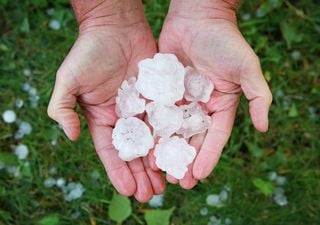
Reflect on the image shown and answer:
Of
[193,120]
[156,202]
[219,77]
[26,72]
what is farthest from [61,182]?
[219,77]

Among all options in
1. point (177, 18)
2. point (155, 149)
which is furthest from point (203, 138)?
point (177, 18)

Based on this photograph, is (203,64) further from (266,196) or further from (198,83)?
(266,196)

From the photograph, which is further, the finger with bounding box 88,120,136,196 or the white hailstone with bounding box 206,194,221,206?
the white hailstone with bounding box 206,194,221,206

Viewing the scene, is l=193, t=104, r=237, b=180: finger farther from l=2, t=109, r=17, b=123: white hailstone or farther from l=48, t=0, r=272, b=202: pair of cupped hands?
l=2, t=109, r=17, b=123: white hailstone

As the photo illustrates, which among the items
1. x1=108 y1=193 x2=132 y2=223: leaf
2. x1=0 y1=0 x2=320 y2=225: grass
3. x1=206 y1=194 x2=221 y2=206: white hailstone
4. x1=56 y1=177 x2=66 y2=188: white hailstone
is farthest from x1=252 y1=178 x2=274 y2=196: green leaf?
x1=56 y1=177 x2=66 y2=188: white hailstone

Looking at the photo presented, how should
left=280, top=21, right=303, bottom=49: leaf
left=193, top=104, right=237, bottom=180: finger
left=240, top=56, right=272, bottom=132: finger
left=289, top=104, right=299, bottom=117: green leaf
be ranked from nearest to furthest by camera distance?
left=240, top=56, right=272, bottom=132: finger
left=193, top=104, right=237, bottom=180: finger
left=289, top=104, right=299, bottom=117: green leaf
left=280, top=21, right=303, bottom=49: leaf

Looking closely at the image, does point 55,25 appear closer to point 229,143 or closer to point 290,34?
point 229,143

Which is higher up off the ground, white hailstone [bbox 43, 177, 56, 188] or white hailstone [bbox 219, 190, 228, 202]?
white hailstone [bbox 43, 177, 56, 188]
